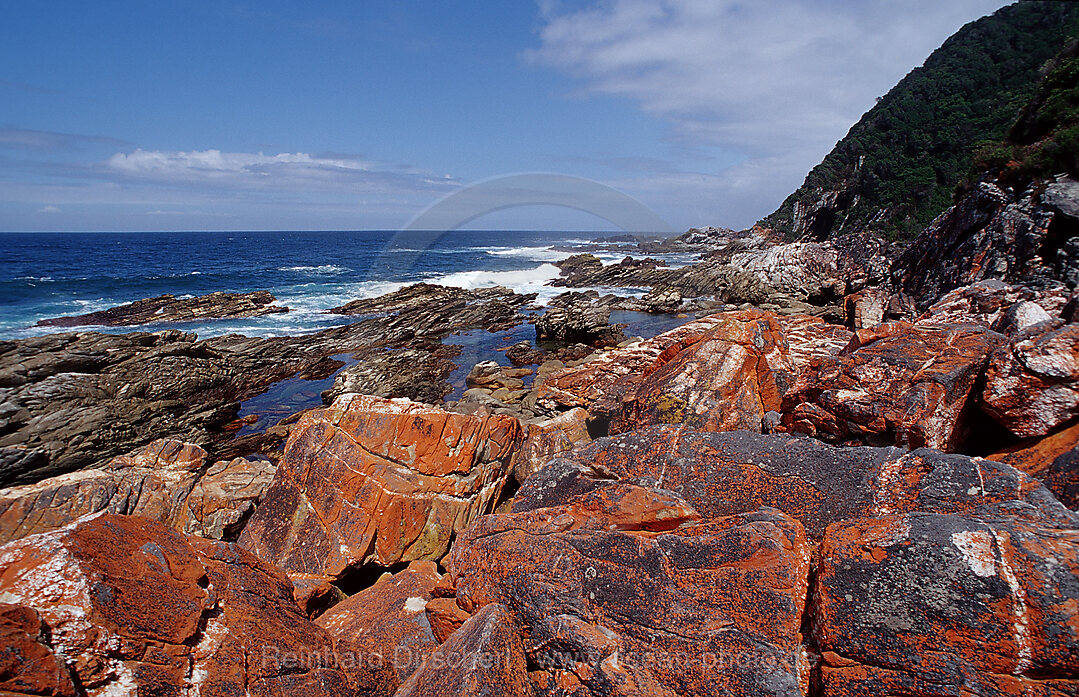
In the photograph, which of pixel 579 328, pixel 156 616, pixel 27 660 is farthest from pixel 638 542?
pixel 579 328

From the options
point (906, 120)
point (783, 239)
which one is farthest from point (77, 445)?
point (906, 120)

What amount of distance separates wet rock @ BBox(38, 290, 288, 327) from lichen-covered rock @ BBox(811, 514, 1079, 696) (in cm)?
4003

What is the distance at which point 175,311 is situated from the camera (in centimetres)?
3525

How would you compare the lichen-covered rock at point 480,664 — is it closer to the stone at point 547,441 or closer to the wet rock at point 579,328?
the stone at point 547,441

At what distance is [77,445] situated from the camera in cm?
1480

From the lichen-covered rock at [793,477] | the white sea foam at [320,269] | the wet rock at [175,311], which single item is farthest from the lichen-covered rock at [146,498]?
the white sea foam at [320,269]

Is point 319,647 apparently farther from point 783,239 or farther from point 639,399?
point 783,239

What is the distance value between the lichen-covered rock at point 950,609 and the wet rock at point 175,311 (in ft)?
131

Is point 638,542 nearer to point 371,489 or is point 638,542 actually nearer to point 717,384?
point 717,384

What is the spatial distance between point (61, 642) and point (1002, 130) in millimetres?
64019

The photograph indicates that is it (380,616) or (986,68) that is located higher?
(986,68)

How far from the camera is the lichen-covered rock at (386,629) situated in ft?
14.4

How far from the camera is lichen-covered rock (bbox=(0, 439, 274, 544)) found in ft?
27.6

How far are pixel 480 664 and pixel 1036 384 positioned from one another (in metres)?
5.61
